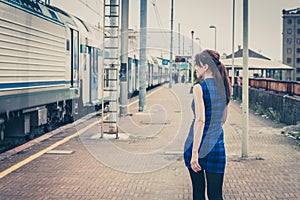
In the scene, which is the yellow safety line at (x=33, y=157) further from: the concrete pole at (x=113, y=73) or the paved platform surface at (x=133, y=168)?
the concrete pole at (x=113, y=73)

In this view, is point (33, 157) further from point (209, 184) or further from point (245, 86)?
point (209, 184)

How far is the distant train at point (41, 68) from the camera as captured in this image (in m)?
10.5

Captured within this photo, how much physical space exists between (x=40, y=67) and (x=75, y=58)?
3917 mm

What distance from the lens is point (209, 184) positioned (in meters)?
5.22

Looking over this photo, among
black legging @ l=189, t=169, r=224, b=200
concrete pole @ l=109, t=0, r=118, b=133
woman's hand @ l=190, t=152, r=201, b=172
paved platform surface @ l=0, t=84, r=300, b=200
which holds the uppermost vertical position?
concrete pole @ l=109, t=0, r=118, b=133

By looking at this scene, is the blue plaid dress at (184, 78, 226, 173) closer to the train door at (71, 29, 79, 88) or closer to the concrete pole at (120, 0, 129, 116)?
the train door at (71, 29, 79, 88)

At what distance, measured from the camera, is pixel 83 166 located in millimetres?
9633

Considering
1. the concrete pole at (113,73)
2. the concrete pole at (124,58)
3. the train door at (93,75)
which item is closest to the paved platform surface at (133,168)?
the concrete pole at (113,73)

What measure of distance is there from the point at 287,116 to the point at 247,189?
10.1 meters

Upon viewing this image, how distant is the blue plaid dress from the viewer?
16.8ft

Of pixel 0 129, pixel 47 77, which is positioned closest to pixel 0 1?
pixel 0 129

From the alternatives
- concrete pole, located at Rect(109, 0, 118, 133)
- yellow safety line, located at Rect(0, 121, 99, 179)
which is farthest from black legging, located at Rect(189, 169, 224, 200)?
concrete pole, located at Rect(109, 0, 118, 133)

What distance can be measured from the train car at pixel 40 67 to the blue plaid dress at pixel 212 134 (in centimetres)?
589

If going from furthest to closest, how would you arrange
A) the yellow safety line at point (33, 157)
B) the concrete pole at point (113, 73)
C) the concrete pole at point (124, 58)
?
the concrete pole at point (124, 58), the concrete pole at point (113, 73), the yellow safety line at point (33, 157)
